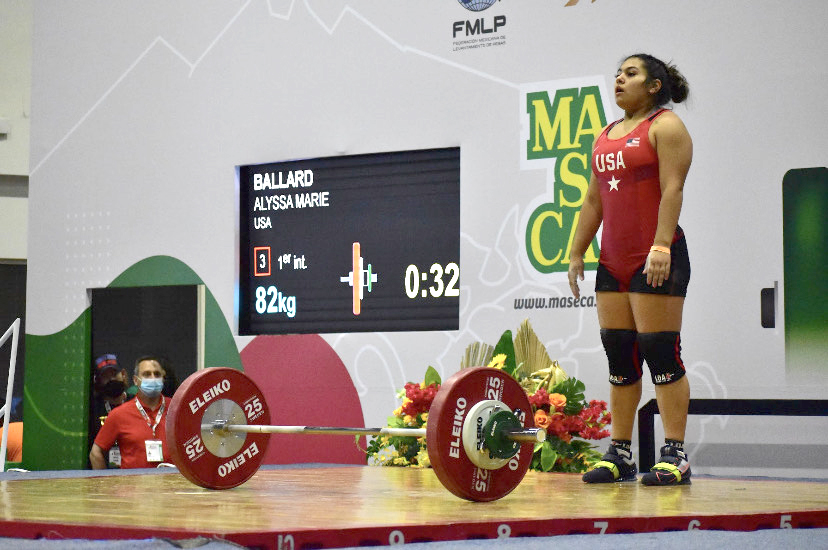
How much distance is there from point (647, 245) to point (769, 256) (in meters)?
1.33

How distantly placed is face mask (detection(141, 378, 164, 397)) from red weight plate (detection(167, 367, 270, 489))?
228 cm

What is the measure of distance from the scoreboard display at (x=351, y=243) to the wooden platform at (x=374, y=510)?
1.92 m

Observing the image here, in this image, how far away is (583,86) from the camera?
204 inches

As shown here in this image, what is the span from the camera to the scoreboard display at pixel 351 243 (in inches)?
218

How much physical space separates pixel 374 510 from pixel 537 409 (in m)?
2.02

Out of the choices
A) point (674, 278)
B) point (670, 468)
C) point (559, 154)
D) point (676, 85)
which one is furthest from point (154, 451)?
point (676, 85)

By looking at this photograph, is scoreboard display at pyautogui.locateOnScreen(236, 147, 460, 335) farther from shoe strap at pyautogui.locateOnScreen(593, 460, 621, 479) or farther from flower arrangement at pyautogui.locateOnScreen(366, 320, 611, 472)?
shoe strap at pyautogui.locateOnScreen(593, 460, 621, 479)

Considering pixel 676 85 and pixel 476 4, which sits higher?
pixel 476 4

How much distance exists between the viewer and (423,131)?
5.57 m

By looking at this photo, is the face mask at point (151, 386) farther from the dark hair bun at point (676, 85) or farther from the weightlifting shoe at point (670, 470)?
the dark hair bun at point (676, 85)

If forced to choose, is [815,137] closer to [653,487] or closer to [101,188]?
[653,487]

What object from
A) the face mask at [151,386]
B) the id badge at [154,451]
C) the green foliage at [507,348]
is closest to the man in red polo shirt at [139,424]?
the face mask at [151,386]

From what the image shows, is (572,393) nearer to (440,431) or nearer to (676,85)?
(676,85)

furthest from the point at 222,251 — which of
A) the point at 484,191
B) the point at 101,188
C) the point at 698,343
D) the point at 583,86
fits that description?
the point at 698,343
